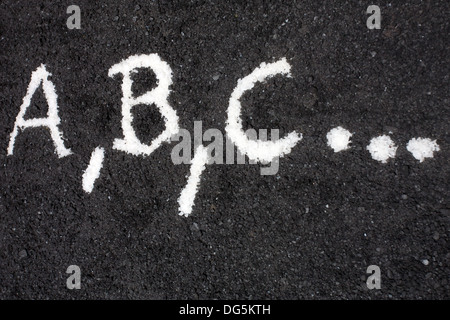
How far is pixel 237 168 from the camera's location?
2.63 meters

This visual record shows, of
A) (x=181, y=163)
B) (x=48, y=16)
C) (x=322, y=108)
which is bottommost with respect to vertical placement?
(x=181, y=163)

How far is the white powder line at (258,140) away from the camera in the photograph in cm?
259

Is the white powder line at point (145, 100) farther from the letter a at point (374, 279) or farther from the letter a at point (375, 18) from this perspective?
the letter a at point (374, 279)

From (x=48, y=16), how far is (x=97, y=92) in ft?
2.41

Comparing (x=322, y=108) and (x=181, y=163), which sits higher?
(x=322, y=108)

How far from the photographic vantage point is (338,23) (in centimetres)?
259

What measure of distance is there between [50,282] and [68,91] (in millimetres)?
1368

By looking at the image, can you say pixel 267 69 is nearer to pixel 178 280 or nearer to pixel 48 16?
pixel 178 280

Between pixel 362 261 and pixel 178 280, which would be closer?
pixel 362 261

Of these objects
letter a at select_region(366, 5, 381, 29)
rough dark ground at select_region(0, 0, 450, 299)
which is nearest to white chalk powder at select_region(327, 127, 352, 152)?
rough dark ground at select_region(0, 0, 450, 299)

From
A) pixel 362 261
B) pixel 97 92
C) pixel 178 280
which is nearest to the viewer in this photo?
pixel 362 261

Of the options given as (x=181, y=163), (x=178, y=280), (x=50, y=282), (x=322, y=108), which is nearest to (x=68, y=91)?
(x=181, y=163)

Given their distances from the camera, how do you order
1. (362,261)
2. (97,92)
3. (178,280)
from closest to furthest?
(362,261)
(178,280)
(97,92)

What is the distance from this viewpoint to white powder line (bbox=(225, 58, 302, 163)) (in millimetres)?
2594
